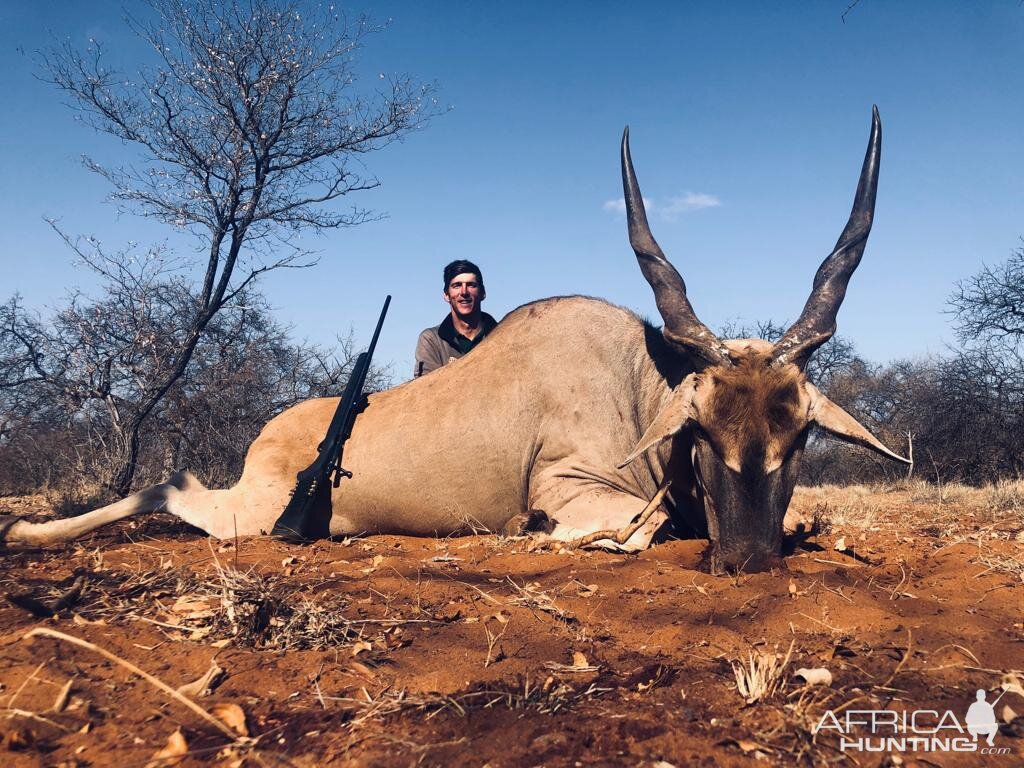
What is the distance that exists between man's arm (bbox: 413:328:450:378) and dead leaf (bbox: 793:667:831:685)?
18.3 ft

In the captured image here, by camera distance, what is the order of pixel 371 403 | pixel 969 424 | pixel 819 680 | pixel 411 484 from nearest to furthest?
pixel 819 680 → pixel 411 484 → pixel 371 403 → pixel 969 424

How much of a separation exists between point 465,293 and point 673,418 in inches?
151

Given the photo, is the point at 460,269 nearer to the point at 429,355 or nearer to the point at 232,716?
the point at 429,355

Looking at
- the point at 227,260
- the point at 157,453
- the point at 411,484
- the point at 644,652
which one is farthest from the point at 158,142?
the point at 644,652

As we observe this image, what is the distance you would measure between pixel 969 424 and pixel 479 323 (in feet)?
26.5

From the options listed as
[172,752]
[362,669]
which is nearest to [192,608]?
[362,669]

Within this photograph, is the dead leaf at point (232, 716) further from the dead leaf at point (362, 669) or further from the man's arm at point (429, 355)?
the man's arm at point (429, 355)

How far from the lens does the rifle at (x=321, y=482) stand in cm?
452

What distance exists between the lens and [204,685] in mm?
1845

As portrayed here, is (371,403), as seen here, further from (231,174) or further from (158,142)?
(158,142)

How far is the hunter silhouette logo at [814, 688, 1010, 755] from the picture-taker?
1.54 meters

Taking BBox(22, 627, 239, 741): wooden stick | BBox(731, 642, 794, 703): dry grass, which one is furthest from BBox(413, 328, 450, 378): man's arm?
BBox(731, 642, 794, 703): dry grass

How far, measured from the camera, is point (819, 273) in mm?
4203

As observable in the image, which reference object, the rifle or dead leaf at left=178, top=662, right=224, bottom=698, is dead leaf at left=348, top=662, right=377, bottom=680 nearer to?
dead leaf at left=178, top=662, right=224, bottom=698
